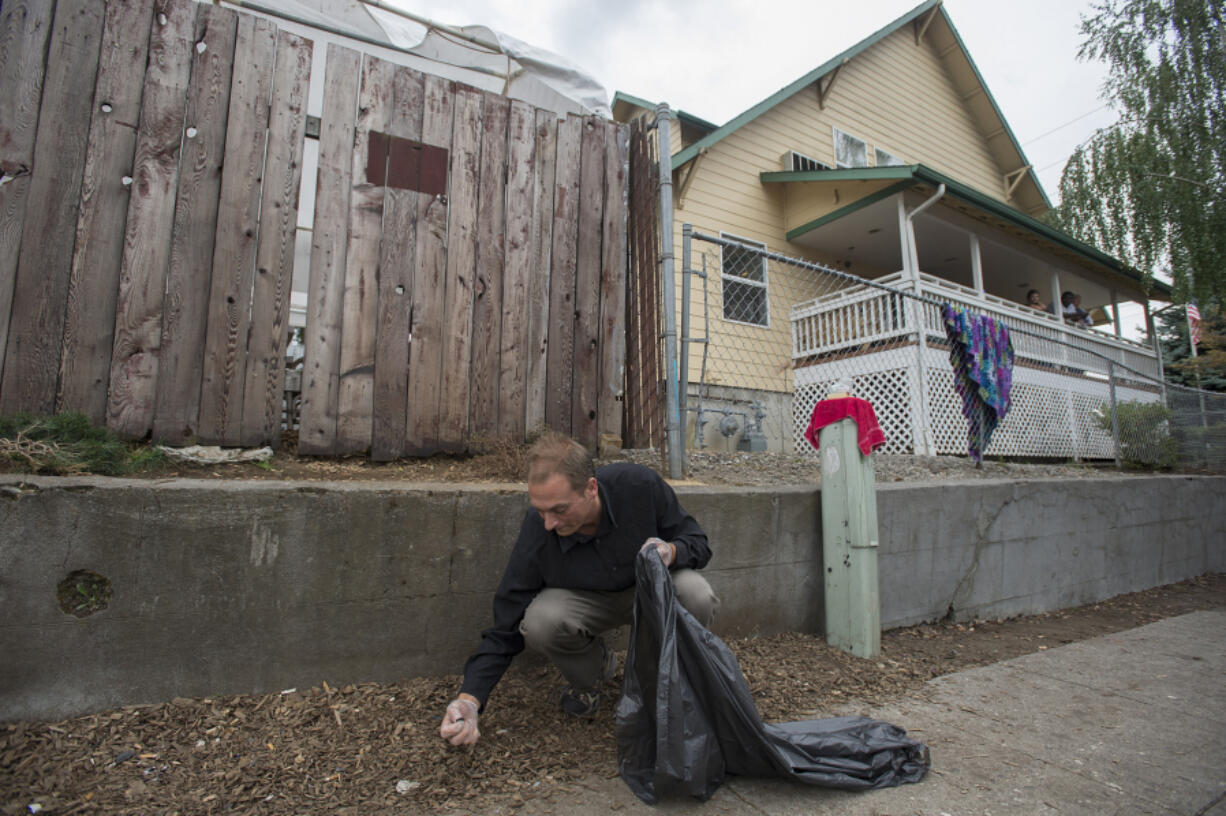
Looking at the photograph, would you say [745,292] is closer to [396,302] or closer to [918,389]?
[918,389]

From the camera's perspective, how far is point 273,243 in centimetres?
275

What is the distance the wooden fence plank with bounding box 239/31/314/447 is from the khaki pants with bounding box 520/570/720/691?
149cm

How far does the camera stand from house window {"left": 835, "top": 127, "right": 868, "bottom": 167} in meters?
11.8

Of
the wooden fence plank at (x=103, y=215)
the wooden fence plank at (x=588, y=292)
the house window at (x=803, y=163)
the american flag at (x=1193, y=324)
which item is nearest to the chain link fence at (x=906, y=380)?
the house window at (x=803, y=163)

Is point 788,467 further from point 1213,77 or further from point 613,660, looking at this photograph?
point 1213,77

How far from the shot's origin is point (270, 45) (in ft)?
9.15

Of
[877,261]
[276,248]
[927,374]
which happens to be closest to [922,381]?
[927,374]

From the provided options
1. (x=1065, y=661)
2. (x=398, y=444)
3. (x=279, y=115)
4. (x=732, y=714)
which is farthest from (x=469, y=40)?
(x=1065, y=661)

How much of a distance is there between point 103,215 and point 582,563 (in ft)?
7.80

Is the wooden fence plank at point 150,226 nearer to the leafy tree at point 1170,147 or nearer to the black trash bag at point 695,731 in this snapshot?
the black trash bag at point 695,731

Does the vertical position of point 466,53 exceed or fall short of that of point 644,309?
it exceeds it

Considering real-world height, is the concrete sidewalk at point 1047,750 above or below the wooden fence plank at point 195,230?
below

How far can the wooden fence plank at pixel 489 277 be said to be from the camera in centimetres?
310

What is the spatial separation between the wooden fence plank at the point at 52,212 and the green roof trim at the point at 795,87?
7.87 metres
